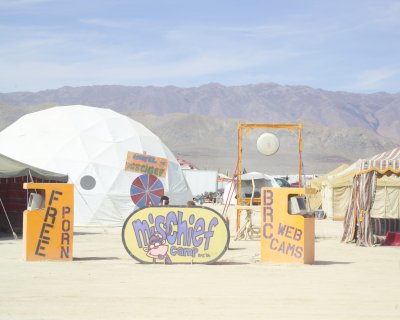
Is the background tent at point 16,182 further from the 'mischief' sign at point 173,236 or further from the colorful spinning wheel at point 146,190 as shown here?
the 'mischief' sign at point 173,236

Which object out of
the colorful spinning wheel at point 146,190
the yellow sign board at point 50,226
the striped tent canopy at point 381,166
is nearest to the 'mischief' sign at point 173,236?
the yellow sign board at point 50,226

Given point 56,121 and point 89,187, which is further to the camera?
point 56,121

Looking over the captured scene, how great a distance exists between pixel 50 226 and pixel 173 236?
7.36ft

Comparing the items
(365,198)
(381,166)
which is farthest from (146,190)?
(381,166)

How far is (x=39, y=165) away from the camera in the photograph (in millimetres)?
27156

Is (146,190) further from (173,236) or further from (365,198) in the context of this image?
(173,236)

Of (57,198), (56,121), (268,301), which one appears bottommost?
(268,301)

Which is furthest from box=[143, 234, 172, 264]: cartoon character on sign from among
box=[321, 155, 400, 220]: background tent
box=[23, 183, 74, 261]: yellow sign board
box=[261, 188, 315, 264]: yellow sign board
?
box=[321, 155, 400, 220]: background tent

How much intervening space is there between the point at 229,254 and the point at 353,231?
4.97 metres

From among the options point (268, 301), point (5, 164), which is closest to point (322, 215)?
point (5, 164)

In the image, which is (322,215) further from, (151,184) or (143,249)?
(143,249)

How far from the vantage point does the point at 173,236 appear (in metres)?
14.0

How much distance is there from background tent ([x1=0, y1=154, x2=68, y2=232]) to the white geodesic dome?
11.5 feet

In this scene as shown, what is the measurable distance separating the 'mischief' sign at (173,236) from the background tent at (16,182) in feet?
23.6
